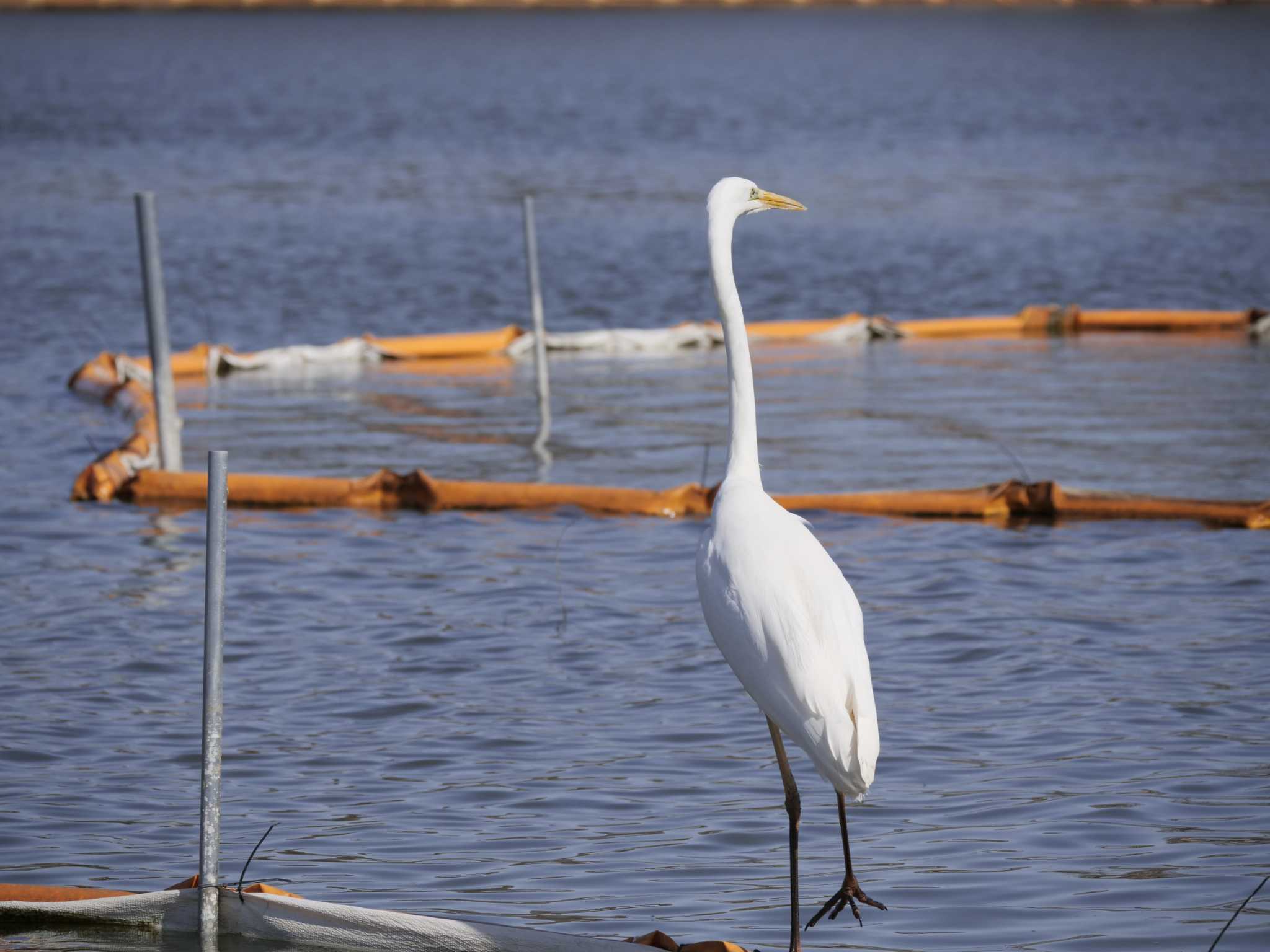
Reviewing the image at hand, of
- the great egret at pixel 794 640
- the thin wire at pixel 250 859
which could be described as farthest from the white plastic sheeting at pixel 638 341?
the great egret at pixel 794 640

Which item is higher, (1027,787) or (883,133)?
(883,133)

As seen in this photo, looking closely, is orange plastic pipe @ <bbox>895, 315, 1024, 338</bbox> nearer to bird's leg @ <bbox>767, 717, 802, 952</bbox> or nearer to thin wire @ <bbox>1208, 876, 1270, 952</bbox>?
thin wire @ <bbox>1208, 876, 1270, 952</bbox>

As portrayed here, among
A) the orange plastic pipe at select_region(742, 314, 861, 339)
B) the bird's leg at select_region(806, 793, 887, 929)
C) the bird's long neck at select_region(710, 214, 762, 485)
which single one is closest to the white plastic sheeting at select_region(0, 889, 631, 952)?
the bird's leg at select_region(806, 793, 887, 929)

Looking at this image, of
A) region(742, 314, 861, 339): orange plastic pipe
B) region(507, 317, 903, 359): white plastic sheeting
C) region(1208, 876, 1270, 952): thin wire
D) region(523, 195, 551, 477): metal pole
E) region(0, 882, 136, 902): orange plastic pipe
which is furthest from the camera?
region(742, 314, 861, 339): orange plastic pipe

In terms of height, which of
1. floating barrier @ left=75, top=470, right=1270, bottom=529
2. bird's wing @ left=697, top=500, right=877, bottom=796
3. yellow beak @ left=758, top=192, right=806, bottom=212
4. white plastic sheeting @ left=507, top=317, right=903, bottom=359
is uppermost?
yellow beak @ left=758, top=192, right=806, bottom=212

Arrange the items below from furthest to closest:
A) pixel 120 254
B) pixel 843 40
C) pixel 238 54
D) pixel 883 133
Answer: pixel 843 40, pixel 238 54, pixel 883 133, pixel 120 254

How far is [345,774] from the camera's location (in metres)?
6.33

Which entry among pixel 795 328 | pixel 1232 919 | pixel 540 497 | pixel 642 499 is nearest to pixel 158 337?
pixel 540 497

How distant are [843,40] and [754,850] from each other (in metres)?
95.2

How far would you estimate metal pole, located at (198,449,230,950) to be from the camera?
4621 millimetres

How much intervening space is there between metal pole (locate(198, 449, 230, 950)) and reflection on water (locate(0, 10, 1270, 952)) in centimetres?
34

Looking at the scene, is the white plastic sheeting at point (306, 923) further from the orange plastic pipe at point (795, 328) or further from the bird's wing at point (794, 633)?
the orange plastic pipe at point (795, 328)

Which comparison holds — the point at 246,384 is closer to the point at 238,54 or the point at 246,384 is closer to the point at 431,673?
the point at 431,673

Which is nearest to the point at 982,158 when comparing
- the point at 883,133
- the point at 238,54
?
the point at 883,133
